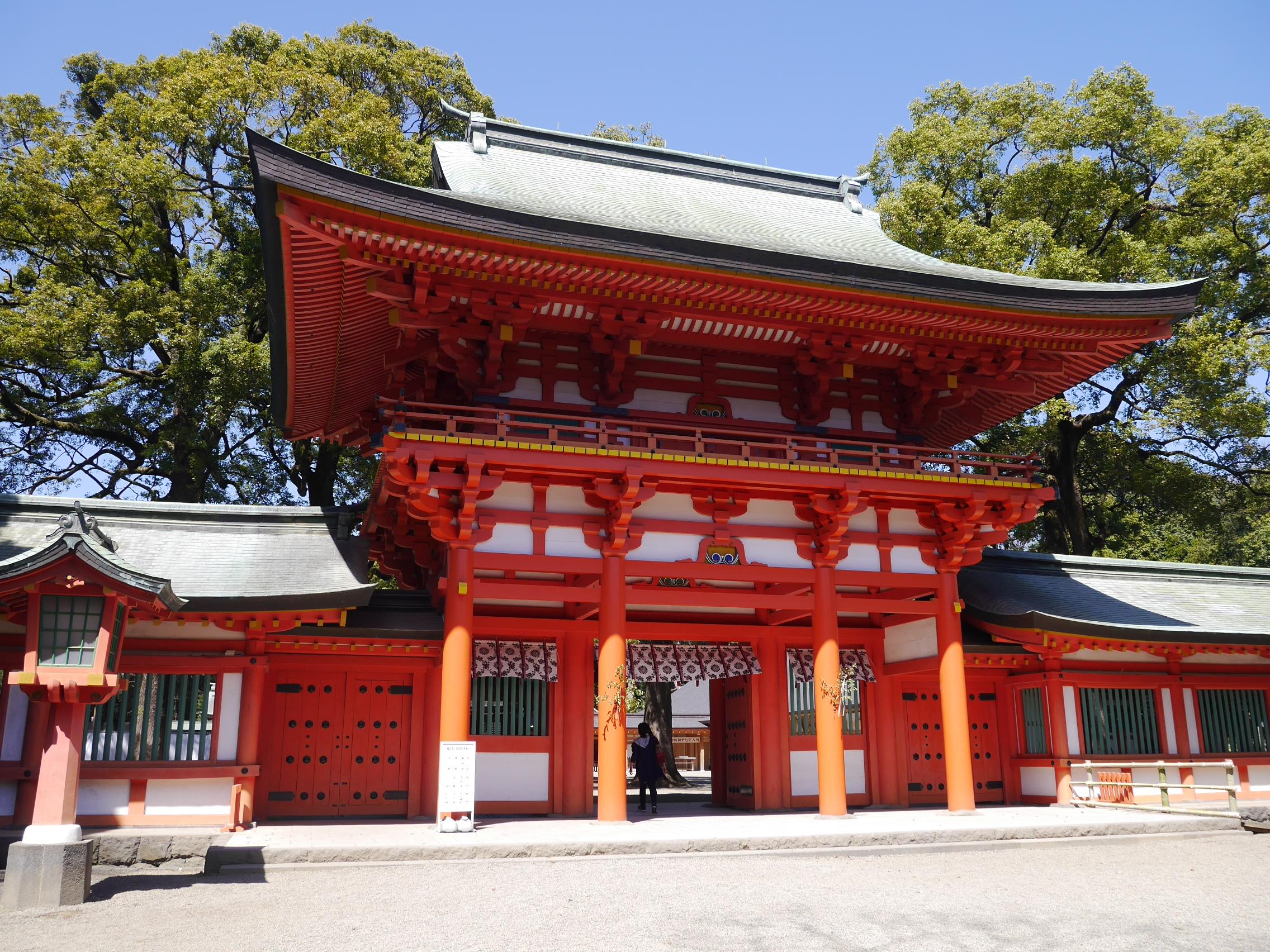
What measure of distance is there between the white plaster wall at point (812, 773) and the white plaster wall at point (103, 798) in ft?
31.2

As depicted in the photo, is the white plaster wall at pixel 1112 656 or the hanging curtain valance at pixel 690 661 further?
the white plaster wall at pixel 1112 656

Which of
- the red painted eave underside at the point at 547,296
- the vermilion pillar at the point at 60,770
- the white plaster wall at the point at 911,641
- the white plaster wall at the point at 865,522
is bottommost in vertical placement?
the vermilion pillar at the point at 60,770

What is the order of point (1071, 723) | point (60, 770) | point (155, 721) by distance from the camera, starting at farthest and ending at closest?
point (1071, 723) → point (155, 721) → point (60, 770)

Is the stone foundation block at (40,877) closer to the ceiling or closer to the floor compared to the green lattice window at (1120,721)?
closer to the floor

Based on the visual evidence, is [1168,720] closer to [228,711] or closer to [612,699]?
[612,699]

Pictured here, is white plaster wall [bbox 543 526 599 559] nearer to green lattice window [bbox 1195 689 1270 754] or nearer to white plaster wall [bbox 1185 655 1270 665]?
white plaster wall [bbox 1185 655 1270 665]

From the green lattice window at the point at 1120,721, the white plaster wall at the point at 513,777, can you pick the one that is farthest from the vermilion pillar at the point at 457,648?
the green lattice window at the point at 1120,721

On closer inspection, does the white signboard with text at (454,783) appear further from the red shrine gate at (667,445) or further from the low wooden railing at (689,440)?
the low wooden railing at (689,440)

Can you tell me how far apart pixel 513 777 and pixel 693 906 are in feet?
21.4

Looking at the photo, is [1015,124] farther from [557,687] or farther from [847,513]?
[557,687]

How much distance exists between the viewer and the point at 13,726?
11.6 metres

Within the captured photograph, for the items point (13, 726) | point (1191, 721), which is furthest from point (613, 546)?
point (1191, 721)

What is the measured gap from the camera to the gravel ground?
6965 mm

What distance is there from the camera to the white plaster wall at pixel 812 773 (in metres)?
15.4
